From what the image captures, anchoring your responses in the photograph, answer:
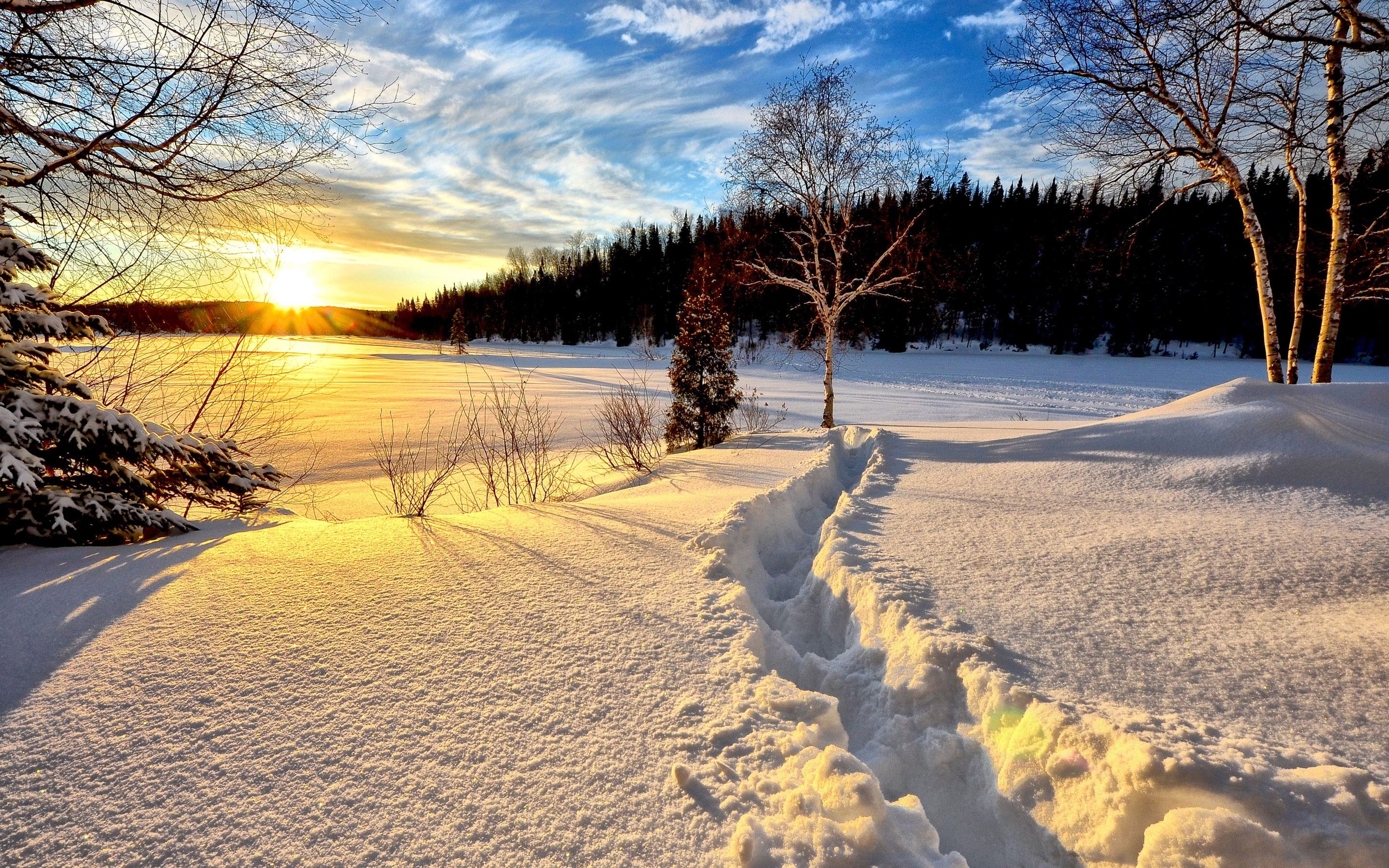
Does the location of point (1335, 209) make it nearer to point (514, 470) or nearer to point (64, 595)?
point (514, 470)

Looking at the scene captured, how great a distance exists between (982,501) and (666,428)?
6.32m

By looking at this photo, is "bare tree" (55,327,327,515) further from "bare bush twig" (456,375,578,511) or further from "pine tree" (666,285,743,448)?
"pine tree" (666,285,743,448)

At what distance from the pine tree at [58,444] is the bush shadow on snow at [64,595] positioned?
Result: 0.15 metres

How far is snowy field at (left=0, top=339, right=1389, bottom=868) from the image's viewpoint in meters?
1.31

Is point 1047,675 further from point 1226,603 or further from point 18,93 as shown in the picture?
point 18,93

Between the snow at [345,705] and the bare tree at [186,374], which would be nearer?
the snow at [345,705]

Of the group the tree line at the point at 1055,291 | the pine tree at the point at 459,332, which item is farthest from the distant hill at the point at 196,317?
the pine tree at the point at 459,332

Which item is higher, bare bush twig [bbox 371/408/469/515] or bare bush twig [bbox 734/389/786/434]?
bare bush twig [bbox 734/389/786/434]

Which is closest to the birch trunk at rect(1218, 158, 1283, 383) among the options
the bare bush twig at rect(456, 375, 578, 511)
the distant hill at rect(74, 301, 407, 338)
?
the bare bush twig at rect(456, 375, 578, 511)

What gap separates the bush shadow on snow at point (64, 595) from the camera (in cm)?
184

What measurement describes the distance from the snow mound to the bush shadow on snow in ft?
19.7

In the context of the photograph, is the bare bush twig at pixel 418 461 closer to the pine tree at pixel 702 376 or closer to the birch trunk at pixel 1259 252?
the pine tree at pixel 702 376

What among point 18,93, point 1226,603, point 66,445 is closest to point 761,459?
point 1226,603

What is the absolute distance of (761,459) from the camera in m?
6.42
